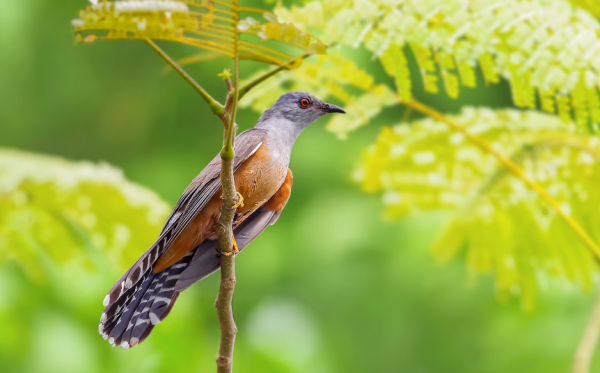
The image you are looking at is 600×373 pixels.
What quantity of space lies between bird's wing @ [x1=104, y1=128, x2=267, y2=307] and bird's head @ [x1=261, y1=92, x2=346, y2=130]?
0.28 m

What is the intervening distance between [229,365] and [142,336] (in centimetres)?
35

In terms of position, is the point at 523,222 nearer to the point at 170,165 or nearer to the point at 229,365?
the point at 229,365

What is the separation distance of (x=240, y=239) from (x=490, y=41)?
1424 millimetres

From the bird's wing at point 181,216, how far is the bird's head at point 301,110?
0.28 meters

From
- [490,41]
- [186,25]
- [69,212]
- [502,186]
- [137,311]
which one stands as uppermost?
[186,25]

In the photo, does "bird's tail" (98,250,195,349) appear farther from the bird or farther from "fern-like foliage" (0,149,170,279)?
"fern-like foliage" (0,149,170,279)

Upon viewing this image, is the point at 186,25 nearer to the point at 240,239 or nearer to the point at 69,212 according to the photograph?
the point at 240,239

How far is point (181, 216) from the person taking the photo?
2.07 m

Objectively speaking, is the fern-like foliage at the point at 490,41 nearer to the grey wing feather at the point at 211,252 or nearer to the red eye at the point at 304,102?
the red eye at the point at 304,102

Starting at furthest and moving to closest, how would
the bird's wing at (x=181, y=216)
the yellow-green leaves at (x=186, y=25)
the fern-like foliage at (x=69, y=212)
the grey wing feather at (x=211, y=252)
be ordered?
the fern-like foliage at (x=69, y=212) → the grey wing feather at (x=211, y=252) → the bird's wing at (x=181, y=216) → the yellow-green leaves at (x=186, y=25)

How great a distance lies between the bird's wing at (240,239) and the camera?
7.23 ft

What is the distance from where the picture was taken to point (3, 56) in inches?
237

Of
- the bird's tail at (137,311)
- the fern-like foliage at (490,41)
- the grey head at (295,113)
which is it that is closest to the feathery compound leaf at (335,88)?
the fern-like foliage at (490,41)

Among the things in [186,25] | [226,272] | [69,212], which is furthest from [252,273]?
[186,25]
